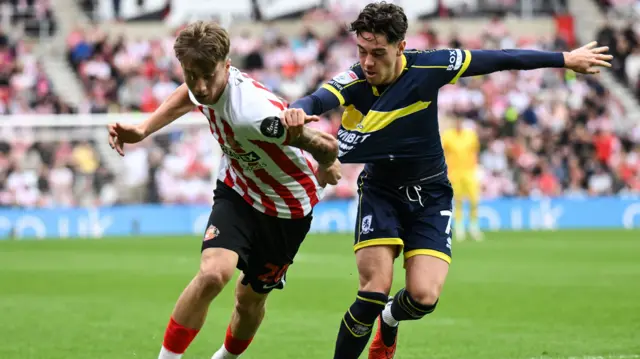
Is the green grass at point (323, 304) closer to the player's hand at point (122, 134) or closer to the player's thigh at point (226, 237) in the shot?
the player's thigh at point (226, 237)

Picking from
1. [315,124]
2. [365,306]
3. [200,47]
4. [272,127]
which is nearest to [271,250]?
[365,306]

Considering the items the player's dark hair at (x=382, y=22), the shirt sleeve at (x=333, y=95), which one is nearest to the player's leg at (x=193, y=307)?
the shirt sleeve at (x=333, y=95)

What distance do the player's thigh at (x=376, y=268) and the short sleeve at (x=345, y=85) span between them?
0.95m

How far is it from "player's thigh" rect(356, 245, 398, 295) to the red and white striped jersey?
0.48 m

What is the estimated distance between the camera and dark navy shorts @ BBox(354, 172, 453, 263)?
6961mm

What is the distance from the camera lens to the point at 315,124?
80.3 ft

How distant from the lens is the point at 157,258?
1756 centimetres

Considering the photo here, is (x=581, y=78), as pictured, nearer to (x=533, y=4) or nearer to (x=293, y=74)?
(x=533, y=4)

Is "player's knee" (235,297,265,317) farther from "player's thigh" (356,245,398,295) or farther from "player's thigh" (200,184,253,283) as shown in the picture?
"player's thigh" (356,245,398,295)

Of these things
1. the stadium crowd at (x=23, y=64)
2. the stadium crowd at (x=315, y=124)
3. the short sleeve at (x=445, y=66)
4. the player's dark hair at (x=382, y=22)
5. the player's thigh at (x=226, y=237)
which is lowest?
the stadium crowd at (x=315, y=124)

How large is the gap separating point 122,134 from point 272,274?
1.30 m

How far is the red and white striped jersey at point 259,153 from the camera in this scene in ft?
20.9

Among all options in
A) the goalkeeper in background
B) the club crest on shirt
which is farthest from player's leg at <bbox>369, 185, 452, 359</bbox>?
the goalkeeper in background

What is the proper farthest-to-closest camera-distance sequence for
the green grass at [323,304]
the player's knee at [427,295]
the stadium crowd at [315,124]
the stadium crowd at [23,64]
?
the stadium crowd at [23,64] < the stadium crowd at [315,124] < the green grass at [323,304] < the player's knee at [427,295]
